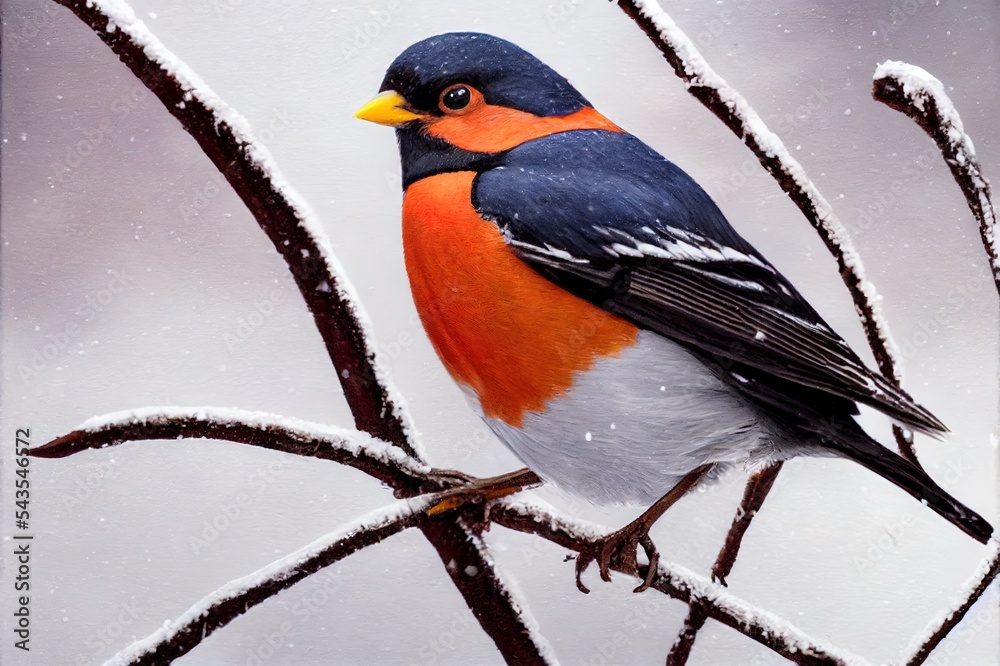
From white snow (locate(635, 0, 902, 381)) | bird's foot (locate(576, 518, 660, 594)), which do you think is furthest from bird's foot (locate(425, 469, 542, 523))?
white snow (locate(635, 0, 902, 381))

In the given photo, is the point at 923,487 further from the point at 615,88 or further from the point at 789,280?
the point at 615,88

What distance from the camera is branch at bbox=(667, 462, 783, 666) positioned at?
1147 mm

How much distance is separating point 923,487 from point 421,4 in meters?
0.90

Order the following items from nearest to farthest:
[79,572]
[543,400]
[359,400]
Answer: [543,400], [359,400], [79,572]

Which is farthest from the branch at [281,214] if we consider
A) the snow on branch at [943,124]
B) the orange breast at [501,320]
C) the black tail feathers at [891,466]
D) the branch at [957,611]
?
the snow on branch at [943,124]

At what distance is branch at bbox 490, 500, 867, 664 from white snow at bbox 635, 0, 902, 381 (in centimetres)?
38

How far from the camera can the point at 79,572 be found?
1173mm

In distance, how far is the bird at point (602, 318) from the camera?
3.13 feet

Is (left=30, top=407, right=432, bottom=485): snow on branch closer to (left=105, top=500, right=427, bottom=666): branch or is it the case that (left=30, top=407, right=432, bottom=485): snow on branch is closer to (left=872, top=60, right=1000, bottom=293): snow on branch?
(left=105, top=500, right=427, bottom=666): branch

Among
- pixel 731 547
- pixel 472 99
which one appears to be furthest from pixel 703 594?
pixel 472 99

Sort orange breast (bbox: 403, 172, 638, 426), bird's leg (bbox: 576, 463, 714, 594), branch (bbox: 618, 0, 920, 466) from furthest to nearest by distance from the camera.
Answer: branch (bbox: 618, 0, 920, 466) < bird's leg (bbox: 576, 463, 714, 594) < orange breast (bbox: 403, 172, 638, 426)

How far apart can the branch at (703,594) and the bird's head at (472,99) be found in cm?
46

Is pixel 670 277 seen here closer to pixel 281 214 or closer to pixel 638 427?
pixel 638 427

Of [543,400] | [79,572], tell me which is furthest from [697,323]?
[79,572]
